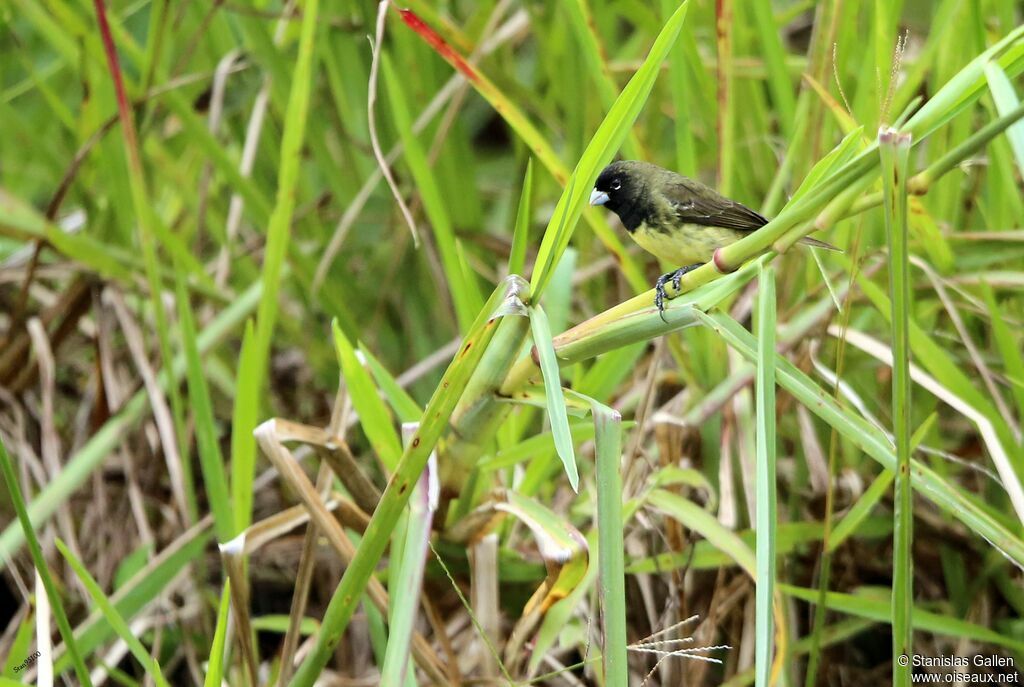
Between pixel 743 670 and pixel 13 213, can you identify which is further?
pixel 13 213

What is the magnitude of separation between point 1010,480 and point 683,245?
2.50 feet

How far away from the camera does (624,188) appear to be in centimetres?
217

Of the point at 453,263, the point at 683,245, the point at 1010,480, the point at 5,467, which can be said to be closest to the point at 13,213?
the point at 453,263

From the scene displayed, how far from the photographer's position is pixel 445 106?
8.21 ft

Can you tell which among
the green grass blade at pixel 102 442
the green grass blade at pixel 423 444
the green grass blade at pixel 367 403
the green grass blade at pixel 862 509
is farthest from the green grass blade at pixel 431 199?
the green grass blade at pixel 862 509

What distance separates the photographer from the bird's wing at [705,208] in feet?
6.33

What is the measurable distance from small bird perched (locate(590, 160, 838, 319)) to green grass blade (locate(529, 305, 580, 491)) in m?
0.88

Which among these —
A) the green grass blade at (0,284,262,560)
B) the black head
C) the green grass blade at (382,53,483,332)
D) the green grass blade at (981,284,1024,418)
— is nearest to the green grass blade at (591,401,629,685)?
the green grass blade at (382,53,483,332)

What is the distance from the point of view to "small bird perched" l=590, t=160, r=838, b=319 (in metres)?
1.98

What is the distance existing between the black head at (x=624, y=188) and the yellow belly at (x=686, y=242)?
10 cm

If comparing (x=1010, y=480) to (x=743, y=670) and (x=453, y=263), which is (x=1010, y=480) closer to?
(x=743, y=670)

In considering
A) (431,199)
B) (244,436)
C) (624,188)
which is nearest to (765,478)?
(244,436)

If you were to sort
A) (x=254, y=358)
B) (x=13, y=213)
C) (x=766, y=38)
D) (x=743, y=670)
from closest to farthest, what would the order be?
(x=254, y=358) → (x=743, y=670) → (x=766, y=38) → (x=13, y=213)

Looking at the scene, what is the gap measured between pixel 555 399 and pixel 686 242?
3.39 feet
